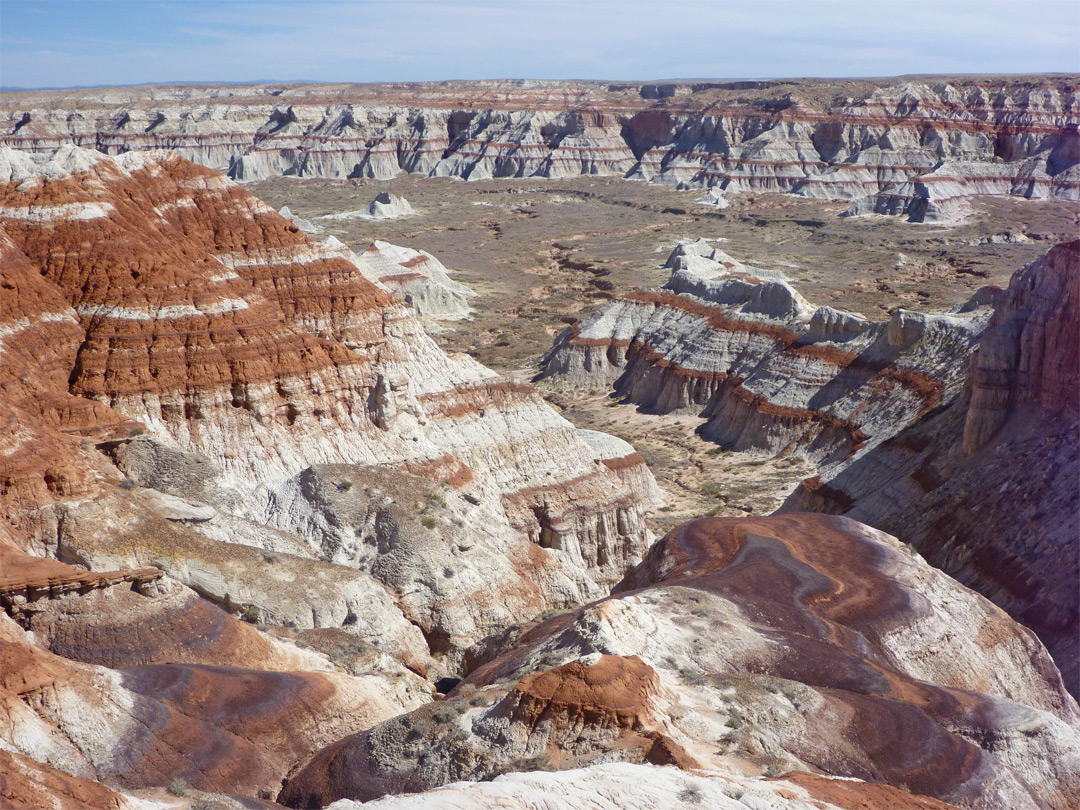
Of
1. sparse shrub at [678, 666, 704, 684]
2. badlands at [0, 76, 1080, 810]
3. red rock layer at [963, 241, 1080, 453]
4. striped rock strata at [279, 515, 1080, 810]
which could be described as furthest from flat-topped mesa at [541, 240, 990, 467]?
sparse shrub at [678, 666, 704, 684]

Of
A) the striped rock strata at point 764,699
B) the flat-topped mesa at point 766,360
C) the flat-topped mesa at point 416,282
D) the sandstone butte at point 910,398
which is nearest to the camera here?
the striped rock strata at point 764,699

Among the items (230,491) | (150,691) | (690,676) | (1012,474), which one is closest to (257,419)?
(230,491)

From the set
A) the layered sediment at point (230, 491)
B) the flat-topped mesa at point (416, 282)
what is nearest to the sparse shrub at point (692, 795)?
the layered sediment at point (230, 491)

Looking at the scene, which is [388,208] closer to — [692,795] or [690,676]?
[690,676]

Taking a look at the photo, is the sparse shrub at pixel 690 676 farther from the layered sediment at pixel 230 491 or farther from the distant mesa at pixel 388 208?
the distant mesa at pixel 388 208

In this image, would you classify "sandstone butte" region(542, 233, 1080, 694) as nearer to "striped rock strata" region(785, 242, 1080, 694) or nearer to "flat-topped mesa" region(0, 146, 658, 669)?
"striped rock strata" region(785, 242, 1080, 694)
